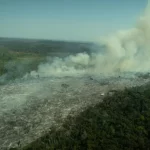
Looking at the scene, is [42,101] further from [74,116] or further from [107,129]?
[107,129]

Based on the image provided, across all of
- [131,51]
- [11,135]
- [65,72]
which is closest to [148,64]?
[131,51]

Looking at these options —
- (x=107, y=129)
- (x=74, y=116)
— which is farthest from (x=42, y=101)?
(x=107, y=129)

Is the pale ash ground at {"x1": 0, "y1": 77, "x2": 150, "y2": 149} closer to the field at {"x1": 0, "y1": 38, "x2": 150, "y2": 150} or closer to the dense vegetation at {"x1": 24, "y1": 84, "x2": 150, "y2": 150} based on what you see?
the field at {"x1": 0, "y1": 38, "x2": 150, "y2": 150}

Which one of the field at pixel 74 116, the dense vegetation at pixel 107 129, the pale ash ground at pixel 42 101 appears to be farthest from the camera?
the pale ash ground at pixel 42 101

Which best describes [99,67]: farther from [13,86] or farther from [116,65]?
[13,86]

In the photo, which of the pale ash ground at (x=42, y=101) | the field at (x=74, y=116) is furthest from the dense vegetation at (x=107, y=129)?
the pale ash ground at (x=42, y=101)

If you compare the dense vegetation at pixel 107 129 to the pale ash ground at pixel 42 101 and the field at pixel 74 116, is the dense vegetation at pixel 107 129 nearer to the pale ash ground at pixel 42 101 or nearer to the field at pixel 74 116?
the field at pixel 74 116
